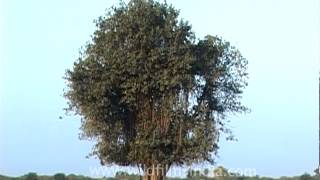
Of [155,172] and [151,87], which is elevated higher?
[151,87]

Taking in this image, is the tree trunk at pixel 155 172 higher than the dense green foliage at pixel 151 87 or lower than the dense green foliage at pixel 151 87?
lower

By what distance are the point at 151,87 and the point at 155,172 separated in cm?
437

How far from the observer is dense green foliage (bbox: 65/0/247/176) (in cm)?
3142

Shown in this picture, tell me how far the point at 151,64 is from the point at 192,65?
209 centimetres

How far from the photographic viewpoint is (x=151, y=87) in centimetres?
3172

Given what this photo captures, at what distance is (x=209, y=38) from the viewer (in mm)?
33281

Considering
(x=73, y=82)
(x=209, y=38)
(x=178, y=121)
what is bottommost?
(x=178, y=121)

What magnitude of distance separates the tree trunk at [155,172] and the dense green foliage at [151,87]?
0.93 ft

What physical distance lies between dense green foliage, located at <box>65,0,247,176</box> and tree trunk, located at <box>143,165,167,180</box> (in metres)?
0.28

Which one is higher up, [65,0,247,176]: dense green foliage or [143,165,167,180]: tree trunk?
[65,0,247,176]: dense green foliage

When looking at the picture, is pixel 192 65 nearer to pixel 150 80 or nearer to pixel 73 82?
pixel 150 80

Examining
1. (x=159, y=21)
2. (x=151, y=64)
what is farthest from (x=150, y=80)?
(x=159, y=21)

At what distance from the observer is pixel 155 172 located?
3228 centimetres

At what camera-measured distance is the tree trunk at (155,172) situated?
32.3 m
